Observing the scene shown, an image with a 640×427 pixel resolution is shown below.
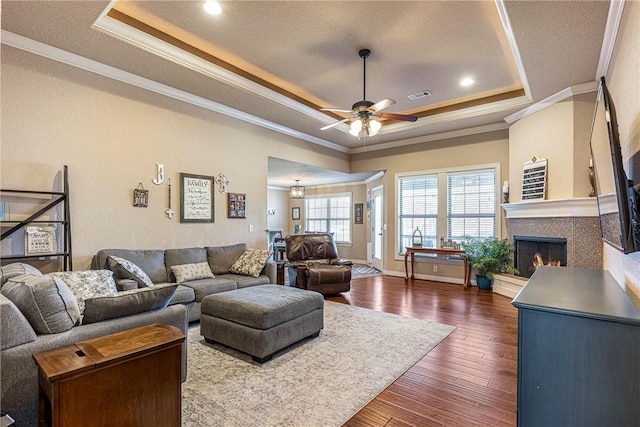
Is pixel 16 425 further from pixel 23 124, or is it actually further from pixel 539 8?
pixel 539 8

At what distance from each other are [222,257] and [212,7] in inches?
122

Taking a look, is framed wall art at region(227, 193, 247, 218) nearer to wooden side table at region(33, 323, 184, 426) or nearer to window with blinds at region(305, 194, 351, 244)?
wooden side table at region(33, 323, 184, 426)

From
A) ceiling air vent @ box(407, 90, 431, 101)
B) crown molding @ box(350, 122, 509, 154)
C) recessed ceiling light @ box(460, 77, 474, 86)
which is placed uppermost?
recessed ceiling light @ box(460, 77, 474, 86)

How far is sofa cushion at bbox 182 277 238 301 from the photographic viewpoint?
367 cm

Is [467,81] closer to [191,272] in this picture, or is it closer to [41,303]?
[191,272]

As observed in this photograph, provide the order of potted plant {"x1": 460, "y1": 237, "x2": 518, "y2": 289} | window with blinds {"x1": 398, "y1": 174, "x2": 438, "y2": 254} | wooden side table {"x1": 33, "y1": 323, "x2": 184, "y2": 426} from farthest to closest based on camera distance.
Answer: window with blinds {"x1": 398, "y1": 174, "x2": 438, "y2": 254} → potted plant {"x1": 460, "y1": 237, "x2": 518, "y2": 289} → wooden side table {"x1": 33, "y1": 323, "x2": 184, "y2": 426}

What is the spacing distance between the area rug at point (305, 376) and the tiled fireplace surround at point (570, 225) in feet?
7.12

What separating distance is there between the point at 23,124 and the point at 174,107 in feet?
5.41

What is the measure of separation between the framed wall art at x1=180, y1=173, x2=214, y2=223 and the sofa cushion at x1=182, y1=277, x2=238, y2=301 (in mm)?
1029

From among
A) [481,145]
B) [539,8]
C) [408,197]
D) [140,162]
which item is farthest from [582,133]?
[140,162]

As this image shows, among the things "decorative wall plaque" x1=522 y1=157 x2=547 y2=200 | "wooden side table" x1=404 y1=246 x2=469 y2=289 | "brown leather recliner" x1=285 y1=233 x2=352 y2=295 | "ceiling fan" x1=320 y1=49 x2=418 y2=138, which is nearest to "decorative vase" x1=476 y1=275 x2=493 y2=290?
"wooden side table" x1=404 y1=246 x2=469 y2=289

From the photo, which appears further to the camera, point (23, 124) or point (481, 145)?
point (481, 145)

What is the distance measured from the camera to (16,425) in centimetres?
148

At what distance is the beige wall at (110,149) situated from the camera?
312 centimetres
